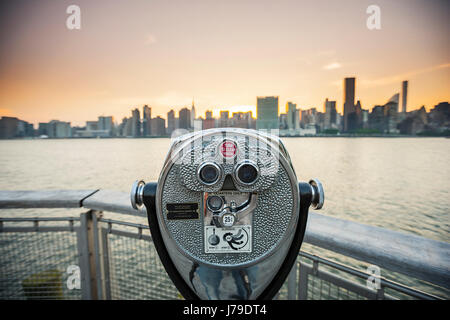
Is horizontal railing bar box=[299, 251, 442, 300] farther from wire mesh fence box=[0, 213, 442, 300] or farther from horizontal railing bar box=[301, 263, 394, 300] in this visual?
wire mesh fence box=[0, 213, 442, 300]

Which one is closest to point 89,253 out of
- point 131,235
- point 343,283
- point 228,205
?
point 131,235

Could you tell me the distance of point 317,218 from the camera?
1.31 m

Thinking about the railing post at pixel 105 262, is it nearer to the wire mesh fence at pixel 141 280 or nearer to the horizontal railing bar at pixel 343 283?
the wire mesh fence at pixel 141 280

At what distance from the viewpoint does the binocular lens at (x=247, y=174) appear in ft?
2.97

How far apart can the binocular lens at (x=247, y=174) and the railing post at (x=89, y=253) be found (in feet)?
4.42

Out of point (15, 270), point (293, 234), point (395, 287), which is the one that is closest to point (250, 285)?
point (293, 234)

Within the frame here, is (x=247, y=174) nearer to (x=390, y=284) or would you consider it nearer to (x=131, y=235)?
(x=390, y=284)

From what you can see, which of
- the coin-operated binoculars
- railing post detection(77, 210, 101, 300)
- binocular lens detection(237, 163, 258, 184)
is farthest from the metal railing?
binocular lens detection(237, 163, 258, 184)

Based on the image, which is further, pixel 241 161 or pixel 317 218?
pixel 317 218

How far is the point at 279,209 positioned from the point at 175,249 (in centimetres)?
40

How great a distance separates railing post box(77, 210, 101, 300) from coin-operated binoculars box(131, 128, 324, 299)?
104 cm

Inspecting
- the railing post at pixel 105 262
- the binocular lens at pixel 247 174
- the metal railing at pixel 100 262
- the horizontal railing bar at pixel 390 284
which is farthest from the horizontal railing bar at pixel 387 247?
the railing post at pixel 105 262

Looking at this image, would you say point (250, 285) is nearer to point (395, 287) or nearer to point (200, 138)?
point (200, 138)
